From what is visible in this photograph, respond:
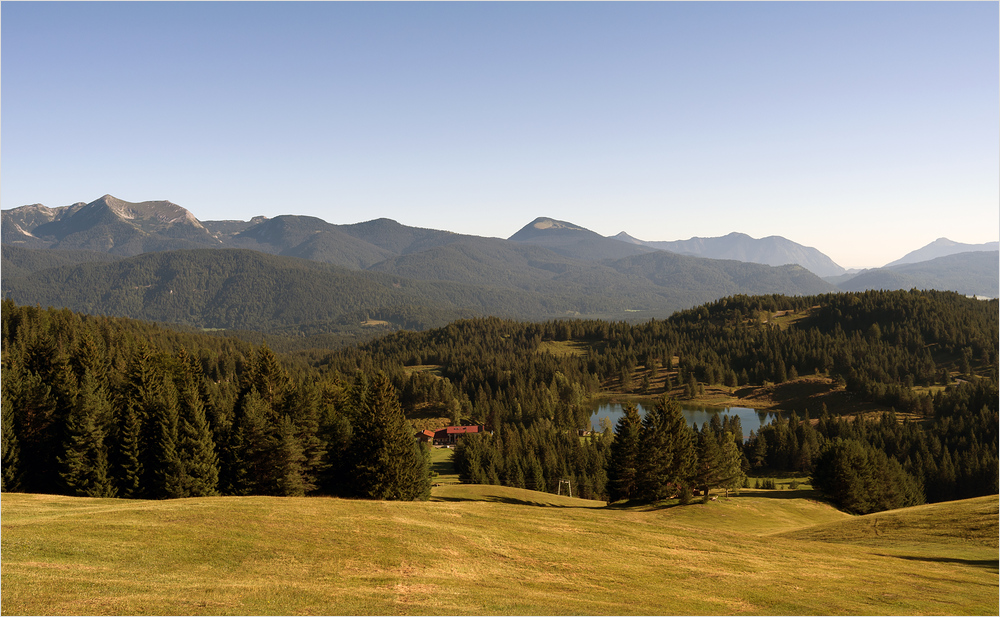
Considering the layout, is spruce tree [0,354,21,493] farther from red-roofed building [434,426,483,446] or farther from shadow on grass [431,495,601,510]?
red-roofed building [434,426,483,446]

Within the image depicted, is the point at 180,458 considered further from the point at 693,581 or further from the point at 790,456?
the point at 790,456

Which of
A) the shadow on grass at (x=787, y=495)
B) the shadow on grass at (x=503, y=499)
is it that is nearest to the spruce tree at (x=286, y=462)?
the shadow on grass at (x=503, y=499)

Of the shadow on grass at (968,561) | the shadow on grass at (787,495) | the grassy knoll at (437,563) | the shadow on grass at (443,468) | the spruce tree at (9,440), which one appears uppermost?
the spruce tree at (9,440)

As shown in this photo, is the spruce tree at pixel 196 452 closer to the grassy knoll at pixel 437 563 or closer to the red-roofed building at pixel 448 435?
the grassy knoll at pixel 437 563

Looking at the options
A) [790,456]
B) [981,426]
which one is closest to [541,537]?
[790,456]

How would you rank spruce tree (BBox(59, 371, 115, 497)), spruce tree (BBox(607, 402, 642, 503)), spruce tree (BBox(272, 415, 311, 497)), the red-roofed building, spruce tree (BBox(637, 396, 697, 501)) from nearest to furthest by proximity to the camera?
spruce tree (BBox(59, 371, 115, 497)) < spruce tree (BBox(272, 415, 311, 497)) < spruce tree (BBox(637, 396, 697, 501)) < spruce tree (BBox(607, 402, 642, 503)) < the red-roofed building

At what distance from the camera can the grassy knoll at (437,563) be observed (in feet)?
88.5

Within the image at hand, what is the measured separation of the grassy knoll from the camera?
88.5ft

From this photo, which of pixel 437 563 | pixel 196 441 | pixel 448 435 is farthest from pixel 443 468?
pixel 437 563

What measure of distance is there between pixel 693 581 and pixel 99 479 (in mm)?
56430

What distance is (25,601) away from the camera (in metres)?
23.8

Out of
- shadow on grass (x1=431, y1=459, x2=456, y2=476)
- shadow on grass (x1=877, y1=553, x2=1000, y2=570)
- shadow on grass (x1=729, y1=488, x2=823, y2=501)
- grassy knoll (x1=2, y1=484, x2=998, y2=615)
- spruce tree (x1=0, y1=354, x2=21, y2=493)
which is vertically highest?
spruce tree (x1=0, y1=354, x2=21, y2=493)

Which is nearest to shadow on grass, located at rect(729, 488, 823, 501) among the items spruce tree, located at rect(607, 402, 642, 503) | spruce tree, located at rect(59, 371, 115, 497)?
spruce tree, located at rect(607, 402, 642, 503)

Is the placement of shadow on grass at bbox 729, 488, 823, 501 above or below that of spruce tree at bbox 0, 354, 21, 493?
below
